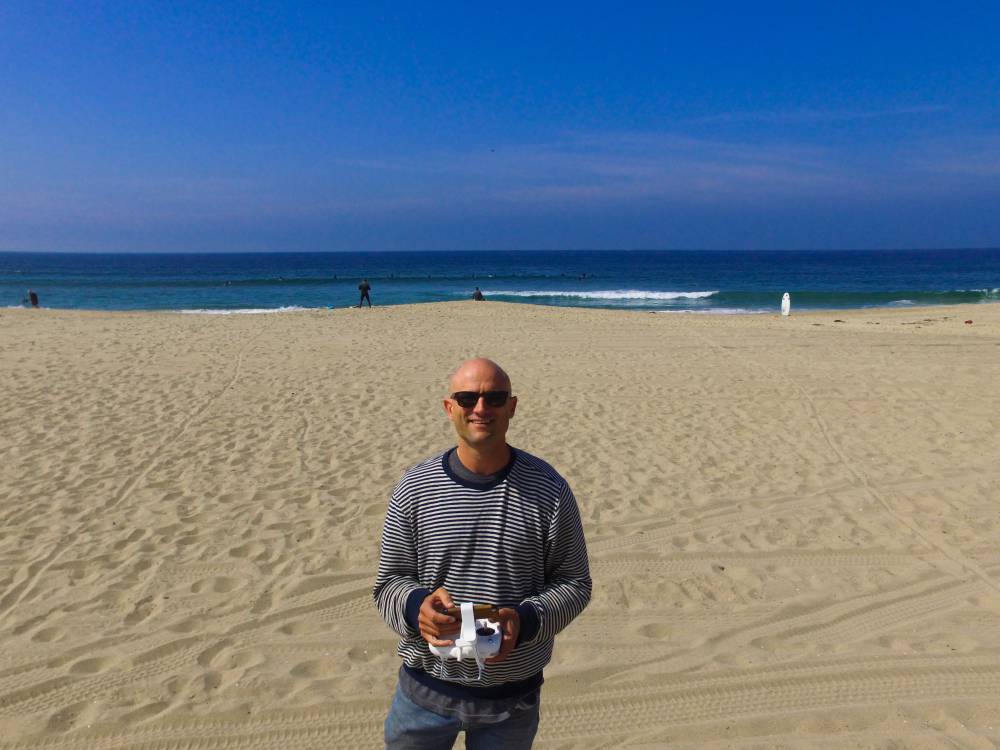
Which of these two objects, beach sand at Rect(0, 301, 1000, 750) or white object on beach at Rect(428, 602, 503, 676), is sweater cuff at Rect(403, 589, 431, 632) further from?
beach sand at Rect(0, 301, 1000, 750)

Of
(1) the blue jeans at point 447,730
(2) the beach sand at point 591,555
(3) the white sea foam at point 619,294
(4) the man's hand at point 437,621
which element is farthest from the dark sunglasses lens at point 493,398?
(3) the white sea foam at point 619,294

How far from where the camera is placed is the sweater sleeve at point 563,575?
2.00 meters

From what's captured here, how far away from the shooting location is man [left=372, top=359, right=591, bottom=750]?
2012mm

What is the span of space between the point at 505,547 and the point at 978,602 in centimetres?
404

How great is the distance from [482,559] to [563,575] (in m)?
0.27

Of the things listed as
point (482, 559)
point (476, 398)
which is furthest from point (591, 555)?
point (476, 398)

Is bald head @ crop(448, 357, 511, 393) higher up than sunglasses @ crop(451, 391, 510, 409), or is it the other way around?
bald head @ crop(448, 357, 511, 393)

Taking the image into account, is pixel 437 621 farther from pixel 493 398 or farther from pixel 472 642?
pixel 493 398

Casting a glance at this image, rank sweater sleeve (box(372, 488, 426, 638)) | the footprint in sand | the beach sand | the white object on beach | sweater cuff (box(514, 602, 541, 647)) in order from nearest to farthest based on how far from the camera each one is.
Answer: the white object on beach, sweater cuff (box(514, 602, 541, 647)), sweater sleeve (box(372, 488, 426, 638)), the beach sand, the footprint in sand

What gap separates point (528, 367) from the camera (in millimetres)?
13203

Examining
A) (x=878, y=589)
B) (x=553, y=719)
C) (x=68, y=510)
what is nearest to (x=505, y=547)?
(x=553, y=719)

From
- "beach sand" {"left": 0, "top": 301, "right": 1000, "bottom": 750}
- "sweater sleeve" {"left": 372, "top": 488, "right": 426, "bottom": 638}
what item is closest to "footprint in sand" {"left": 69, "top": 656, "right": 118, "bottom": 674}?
"beach sand" {"left": 0, "top": 301, "right": 1000, "bottom": 750}

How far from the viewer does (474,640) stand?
180 cm

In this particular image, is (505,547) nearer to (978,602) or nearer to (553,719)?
(553,719)
